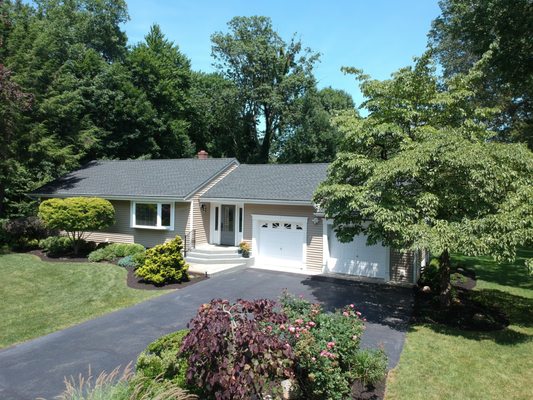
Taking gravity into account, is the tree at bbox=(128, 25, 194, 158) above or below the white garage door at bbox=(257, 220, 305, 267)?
above

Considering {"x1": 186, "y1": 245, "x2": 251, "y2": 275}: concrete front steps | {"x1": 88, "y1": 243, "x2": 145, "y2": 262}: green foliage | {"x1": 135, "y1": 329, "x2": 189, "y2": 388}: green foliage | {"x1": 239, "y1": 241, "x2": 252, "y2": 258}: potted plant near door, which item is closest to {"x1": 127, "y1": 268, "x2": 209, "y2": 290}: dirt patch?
{"x1": 186, "y1": 245, "x2": 251, "y2": 275}: concrete front steps

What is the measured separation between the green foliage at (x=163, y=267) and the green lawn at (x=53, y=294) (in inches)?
28.8

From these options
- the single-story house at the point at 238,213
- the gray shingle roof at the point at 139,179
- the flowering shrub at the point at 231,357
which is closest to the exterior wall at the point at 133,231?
the single-story house at the point at 238,213

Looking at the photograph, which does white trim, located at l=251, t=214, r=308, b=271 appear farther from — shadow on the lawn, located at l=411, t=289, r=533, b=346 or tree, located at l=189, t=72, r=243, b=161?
tree, located at l=189, t=72, r=243, b=161

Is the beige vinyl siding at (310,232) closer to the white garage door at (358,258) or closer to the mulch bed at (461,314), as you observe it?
the white garage door at (358,258)

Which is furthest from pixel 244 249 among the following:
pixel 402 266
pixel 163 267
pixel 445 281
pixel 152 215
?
pixel 445 281

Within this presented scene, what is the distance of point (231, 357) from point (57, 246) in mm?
17299

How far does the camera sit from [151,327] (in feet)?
31.0

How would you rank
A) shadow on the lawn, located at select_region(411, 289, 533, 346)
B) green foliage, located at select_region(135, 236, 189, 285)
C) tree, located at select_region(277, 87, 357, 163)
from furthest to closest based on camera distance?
tree, located at select_region(277, 87, 357, 163) < green foliage, located at select_region(135, 236, 189, 285) < shadow on the lawn, located at select_region(411, 289, 533, 346)

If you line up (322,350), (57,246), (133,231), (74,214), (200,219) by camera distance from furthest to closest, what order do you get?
(133,231) < (200,219) < (57,246) < (74,214) < (322,350)

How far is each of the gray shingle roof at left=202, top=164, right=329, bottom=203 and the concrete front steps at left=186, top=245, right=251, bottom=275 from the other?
104 inches

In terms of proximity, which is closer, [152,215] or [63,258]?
[63,258]

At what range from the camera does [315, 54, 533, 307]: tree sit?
8477mm

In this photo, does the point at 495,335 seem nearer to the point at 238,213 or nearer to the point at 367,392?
the point at 367,392
